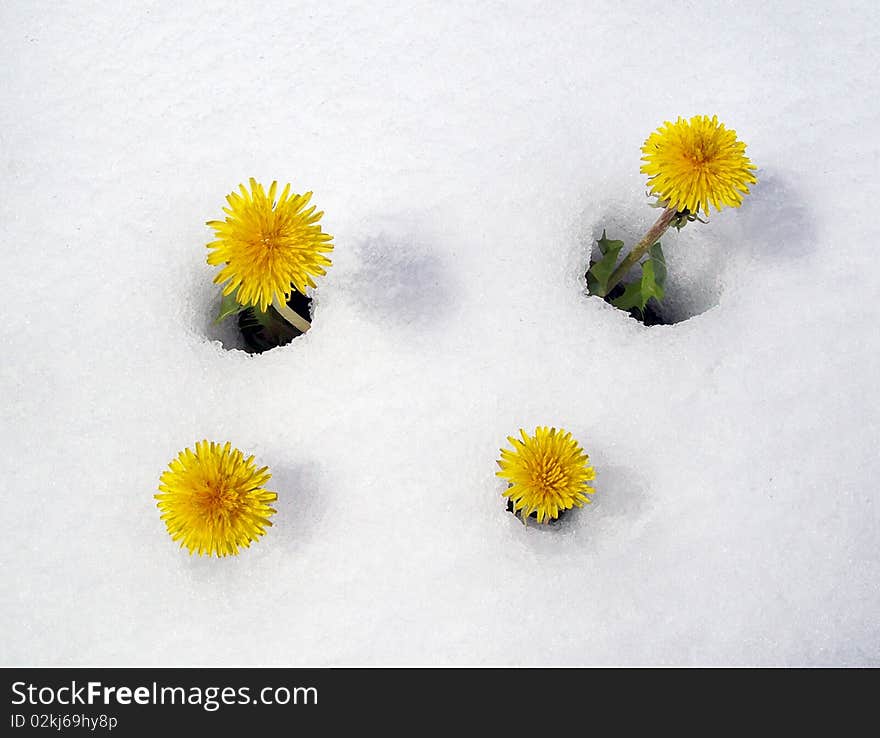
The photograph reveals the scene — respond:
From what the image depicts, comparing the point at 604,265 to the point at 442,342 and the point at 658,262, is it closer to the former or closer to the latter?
the point at 658,262

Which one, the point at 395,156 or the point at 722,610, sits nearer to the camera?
the point at 722,610

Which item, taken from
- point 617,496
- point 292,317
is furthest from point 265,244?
point 617,496

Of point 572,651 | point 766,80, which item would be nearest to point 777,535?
point 572,651

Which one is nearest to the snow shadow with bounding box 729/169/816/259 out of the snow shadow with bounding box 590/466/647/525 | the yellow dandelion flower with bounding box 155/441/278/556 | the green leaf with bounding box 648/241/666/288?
the green leaf with bounding box 648/241/666/288

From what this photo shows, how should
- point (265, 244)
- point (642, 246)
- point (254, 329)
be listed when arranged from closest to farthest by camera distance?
point (265, 244)
point (642, 246)
point (254, 329)

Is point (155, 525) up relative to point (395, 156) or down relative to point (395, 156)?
down

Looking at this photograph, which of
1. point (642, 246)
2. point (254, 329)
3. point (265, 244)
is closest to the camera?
point (265, 244)

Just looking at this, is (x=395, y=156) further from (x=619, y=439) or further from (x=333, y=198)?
(x=619, y=439)

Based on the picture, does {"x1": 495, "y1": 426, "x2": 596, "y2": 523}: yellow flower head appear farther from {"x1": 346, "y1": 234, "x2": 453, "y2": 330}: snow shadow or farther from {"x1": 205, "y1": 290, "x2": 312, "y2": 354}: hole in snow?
{"x1": 205, "y1": 290, "x2": 312, "y2": 354}: hole in snow
